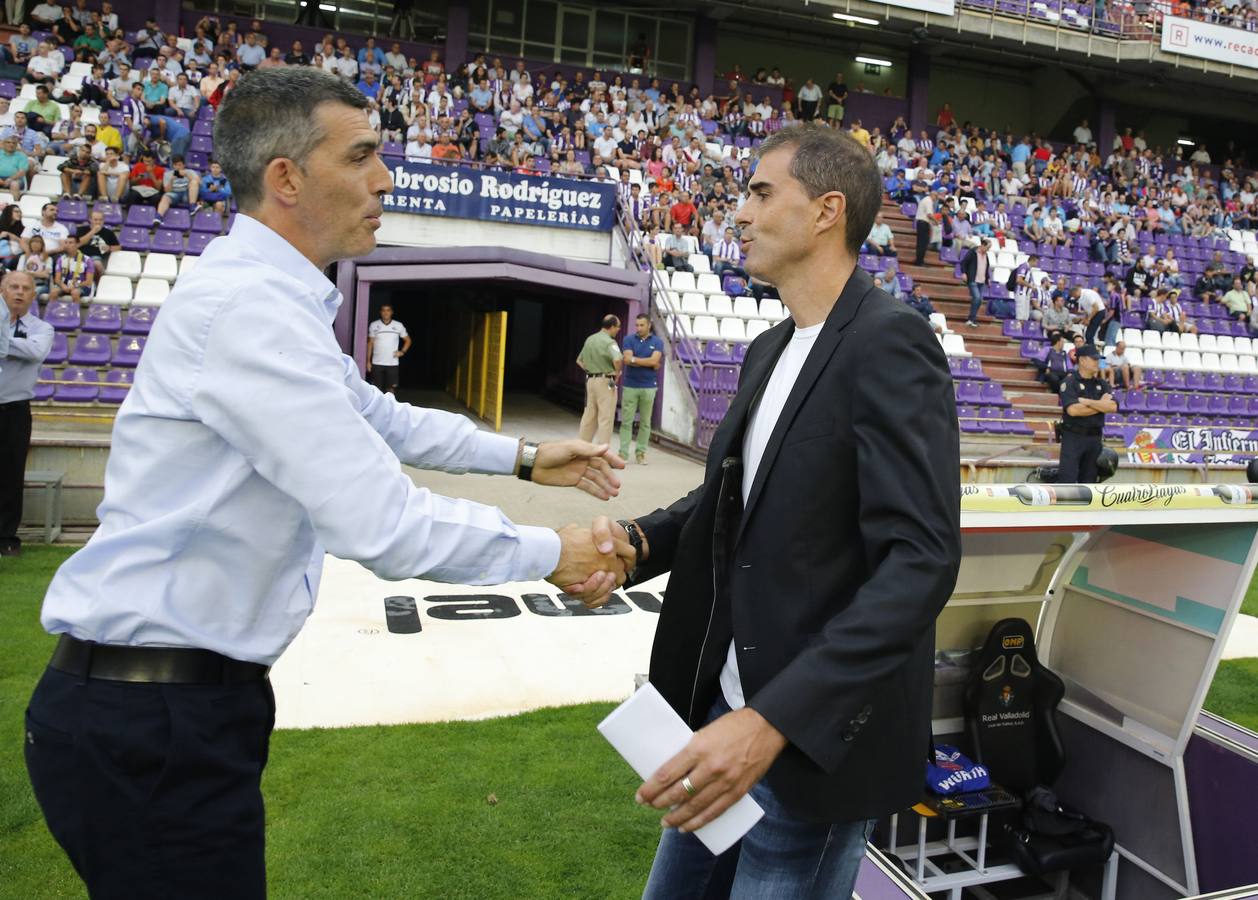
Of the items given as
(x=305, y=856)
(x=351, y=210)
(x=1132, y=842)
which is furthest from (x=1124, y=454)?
(x=351, y=210)

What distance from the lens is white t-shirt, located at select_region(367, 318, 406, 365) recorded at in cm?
1380

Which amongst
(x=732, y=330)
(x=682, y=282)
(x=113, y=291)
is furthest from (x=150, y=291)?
(x=732, y=330)

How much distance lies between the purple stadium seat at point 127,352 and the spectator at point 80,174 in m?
3.24

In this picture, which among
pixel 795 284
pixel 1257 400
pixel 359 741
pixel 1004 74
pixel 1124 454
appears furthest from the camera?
pixel 1004 74

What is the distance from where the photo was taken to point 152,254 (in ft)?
46.5

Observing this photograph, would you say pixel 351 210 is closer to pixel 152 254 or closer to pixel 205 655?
pixel 205 655

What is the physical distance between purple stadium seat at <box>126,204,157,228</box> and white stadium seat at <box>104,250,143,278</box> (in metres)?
0.79

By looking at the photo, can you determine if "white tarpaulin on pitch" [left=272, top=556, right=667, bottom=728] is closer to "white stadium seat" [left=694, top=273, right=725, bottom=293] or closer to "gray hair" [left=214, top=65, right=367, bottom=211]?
"gray hair" [left=214, top=65, right=367, bottom=211]

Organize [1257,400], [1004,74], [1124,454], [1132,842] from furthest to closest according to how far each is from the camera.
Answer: [1004,74], [1257,400], [1124,454], [1132,842]

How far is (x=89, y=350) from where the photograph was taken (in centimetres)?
1229

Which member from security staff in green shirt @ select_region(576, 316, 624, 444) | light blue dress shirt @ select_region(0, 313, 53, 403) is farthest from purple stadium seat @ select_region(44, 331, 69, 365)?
security staff in green shirt @ select_region(576, 316, 624, 444)

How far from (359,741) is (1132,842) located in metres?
3.05

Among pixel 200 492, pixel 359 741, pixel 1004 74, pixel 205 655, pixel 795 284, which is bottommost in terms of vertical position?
pixel 359 741

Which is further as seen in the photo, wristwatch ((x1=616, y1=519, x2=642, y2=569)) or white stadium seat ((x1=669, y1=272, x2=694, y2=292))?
white stadium seat ((x1=669, y1=272, x2=694, y2=292))
